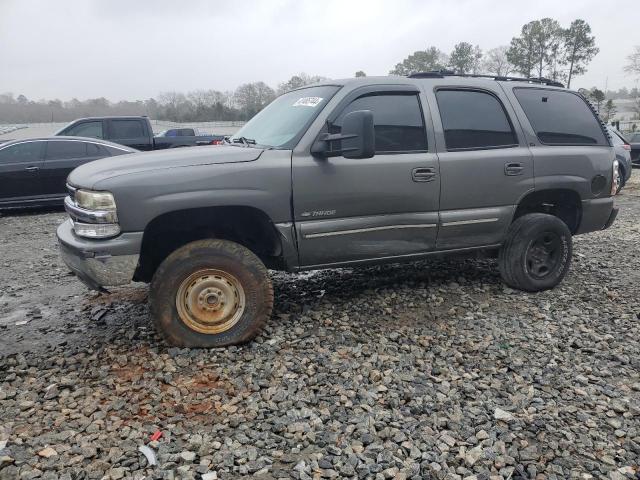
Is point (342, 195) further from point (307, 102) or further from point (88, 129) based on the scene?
point (88, 129)

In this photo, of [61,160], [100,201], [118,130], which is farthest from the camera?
[118,130]

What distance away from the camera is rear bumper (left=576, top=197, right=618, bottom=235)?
15.8 feet

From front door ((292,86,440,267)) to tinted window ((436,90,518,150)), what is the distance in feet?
0.81

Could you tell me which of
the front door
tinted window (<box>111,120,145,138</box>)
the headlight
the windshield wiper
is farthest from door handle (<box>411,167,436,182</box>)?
tinted window (<box>111,120,145,138</box>)

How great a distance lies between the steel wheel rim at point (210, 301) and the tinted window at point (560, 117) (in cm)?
313

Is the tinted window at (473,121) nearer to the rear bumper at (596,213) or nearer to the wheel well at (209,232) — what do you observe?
the rear bumper at (596,213)

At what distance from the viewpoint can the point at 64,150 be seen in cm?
931

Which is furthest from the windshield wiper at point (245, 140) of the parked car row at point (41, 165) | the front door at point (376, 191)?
the parked car row at point (41, 165)

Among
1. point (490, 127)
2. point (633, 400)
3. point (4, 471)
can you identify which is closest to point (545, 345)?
point (633, 400)

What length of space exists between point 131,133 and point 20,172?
373 centimetres

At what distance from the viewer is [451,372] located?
3.32 meters

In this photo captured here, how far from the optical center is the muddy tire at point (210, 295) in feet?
11.4

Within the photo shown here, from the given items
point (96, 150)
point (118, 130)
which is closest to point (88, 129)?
point (118, 130)

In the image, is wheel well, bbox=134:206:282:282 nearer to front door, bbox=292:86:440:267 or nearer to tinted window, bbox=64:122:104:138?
front door, bbox=292:86:440:267
